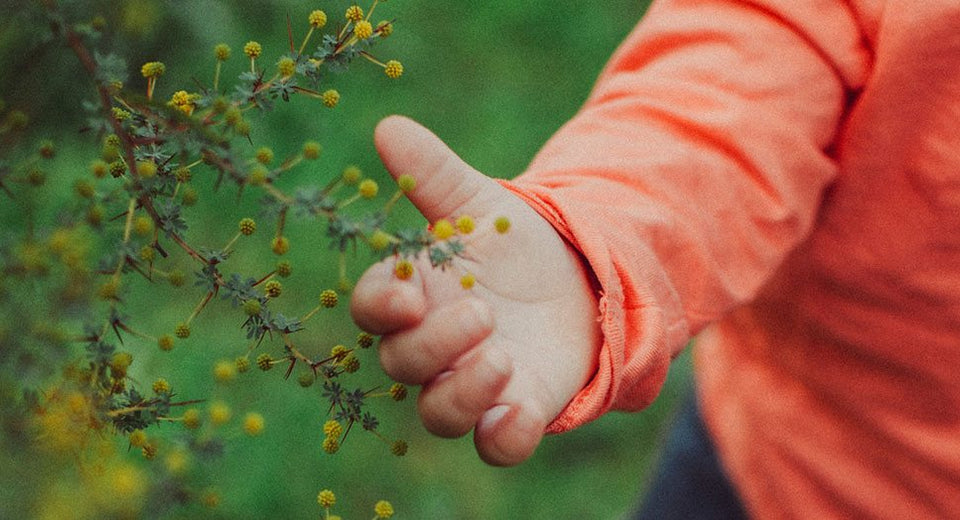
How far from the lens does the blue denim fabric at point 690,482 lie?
55.8 inches

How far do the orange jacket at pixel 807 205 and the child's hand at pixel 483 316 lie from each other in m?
0.03

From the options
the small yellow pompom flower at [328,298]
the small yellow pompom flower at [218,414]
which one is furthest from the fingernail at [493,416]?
the small yellow pompom flower at [218,414]

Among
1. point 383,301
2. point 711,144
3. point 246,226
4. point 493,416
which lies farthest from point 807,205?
point 246,226

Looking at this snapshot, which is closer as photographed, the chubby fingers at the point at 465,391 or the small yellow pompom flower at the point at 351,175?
the small yellow pompom flower at the point at 351,175

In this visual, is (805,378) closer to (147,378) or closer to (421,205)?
(421,205)

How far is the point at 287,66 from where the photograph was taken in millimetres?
480

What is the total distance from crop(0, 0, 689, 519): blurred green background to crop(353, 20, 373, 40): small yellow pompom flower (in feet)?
2.72

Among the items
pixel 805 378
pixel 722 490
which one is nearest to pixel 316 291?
pixel 722 490

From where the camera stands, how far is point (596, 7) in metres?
2.81

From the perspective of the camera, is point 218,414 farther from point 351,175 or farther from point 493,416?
point 493,416

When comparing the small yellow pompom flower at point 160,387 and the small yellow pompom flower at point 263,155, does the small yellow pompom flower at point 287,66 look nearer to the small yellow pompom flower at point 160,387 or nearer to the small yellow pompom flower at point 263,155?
the small yellow pompom flower at point 263,155

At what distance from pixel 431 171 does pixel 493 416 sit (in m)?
0.18

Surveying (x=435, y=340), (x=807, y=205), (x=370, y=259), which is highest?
(x=435, y=340)

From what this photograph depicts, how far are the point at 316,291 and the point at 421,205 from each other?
156cm
